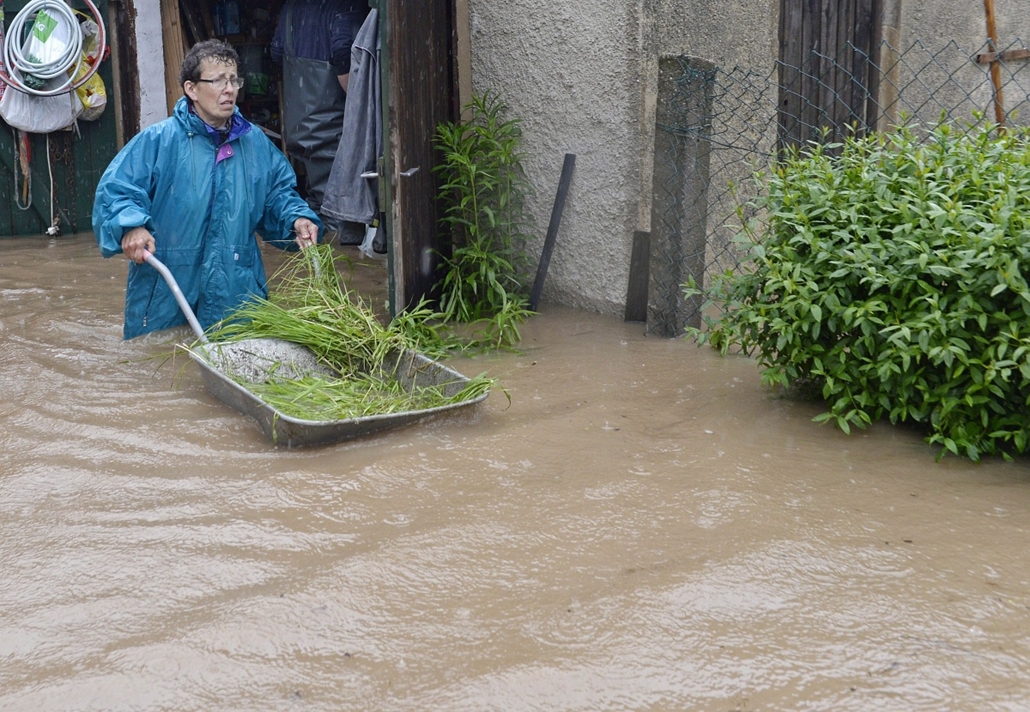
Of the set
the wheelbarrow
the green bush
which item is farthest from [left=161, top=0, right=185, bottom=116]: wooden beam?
the green bush

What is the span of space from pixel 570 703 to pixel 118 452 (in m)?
2.27

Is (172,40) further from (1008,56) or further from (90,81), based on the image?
(1008,56)

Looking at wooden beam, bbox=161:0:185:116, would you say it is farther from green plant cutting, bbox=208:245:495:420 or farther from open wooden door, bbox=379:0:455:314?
green plant cutting, bbox=208:245:495:420

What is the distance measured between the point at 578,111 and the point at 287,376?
7.68ft

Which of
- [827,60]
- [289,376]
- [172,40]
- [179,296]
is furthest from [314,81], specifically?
[289,376]

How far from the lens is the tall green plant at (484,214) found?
5.64m

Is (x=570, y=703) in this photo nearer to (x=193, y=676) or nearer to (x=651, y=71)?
(x=193, y=676)

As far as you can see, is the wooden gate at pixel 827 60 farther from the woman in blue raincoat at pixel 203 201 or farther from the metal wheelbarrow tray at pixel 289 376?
the metal wheelbarrow tray at pixel 289 376

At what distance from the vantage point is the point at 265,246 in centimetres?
827

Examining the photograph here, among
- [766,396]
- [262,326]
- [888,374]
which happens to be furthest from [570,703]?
[262,326]

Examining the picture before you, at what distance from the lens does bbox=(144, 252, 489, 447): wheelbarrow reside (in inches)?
148

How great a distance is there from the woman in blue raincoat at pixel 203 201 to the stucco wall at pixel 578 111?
141cm

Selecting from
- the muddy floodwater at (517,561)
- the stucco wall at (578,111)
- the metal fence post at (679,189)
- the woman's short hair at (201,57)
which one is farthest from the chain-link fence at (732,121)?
the woman's short hair at (201,57)

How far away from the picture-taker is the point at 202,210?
5.10 meters
